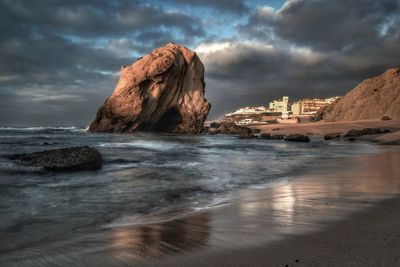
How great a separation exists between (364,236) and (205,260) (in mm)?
1762

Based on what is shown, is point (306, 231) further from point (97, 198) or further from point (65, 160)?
point (65, 160)

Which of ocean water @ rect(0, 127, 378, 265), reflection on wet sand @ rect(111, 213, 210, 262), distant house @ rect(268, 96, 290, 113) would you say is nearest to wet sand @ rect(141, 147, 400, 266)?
reflection on wet sand @ rect(111, 213, 210, 262)

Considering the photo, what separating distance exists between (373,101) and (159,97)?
39.6 m

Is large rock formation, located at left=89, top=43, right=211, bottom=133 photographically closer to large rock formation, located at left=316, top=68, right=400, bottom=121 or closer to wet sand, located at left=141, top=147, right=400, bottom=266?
large rock formation, located at left=316, top=68, right=400, bottom=121

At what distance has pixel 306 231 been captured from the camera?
4.05 m

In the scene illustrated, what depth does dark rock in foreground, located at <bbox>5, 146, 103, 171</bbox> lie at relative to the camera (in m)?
11.4

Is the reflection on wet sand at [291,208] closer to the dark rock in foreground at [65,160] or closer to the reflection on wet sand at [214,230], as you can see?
the reflection on wet sand at [214,230]

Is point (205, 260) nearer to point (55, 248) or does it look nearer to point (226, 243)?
point (226, 243)

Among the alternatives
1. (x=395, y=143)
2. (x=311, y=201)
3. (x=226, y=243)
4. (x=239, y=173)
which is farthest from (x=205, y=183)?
(x=395, y=143)

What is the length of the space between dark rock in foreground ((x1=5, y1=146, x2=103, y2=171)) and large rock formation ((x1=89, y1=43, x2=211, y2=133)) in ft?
136

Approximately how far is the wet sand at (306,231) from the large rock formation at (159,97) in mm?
49601

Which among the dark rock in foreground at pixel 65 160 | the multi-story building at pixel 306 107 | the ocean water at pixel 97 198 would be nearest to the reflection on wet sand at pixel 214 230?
the ocean water at pixel 97 198

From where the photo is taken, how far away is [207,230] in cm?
446

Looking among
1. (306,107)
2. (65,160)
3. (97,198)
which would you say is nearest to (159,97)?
(65,160)
